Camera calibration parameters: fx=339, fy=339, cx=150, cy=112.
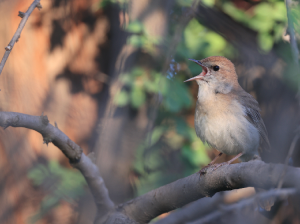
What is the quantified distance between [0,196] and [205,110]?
9.08 feet

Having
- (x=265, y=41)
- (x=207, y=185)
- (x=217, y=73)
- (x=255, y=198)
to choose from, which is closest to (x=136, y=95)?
(x=217, y=73)

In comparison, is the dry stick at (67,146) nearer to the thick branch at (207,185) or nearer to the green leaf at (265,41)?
the thick branch at (207,185)

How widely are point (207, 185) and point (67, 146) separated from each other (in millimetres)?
1249

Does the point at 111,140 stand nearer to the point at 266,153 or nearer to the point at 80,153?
the point at 80,153

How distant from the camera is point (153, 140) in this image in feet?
15.1

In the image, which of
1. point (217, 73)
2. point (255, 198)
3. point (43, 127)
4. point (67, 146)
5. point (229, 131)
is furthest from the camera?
point (217, 73)

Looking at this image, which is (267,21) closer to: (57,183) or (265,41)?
(265,41)

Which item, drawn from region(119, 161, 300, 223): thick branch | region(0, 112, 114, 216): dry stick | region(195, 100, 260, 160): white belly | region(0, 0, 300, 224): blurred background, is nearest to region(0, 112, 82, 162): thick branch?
region(0, 112, 114, 216): dry stick

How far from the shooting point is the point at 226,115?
11.7 ft

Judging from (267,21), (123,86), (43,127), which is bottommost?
(43,127)

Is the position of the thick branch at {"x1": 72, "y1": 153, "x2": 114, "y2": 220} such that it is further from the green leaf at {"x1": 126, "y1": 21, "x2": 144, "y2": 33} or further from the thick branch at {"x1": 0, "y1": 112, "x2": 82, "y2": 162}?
the green leaf at {"x1": 126, "y1": 21, "x2": 144, "y2": 33}

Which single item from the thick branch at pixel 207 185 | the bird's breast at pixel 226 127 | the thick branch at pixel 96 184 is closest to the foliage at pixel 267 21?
the bird's breast at pixel 226 127

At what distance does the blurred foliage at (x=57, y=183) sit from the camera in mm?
3650

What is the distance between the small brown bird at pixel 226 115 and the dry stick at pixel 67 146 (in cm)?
125
